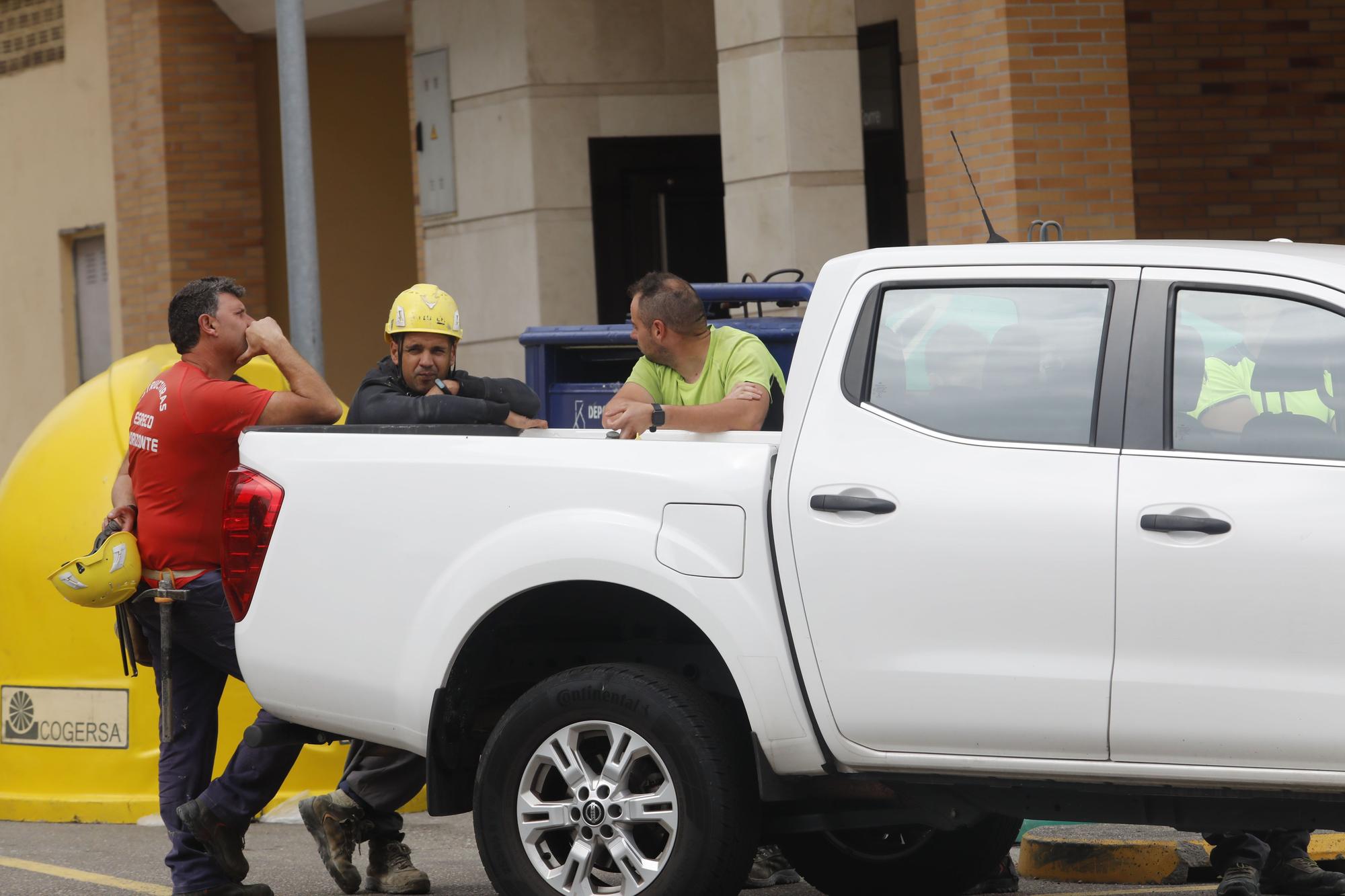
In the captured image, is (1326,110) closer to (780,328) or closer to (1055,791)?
(780,328)

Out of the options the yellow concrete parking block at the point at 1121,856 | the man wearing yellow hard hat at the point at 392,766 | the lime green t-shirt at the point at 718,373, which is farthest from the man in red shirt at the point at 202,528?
the yellow concrete parking block at the point at 1121,856

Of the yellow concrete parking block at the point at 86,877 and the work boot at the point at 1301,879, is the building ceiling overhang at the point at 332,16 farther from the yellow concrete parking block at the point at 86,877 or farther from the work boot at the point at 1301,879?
the work boot at the point at 1301,879

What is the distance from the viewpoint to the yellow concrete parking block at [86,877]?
664 cm

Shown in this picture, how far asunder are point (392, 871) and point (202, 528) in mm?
1308

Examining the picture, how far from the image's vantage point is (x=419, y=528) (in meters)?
5.29

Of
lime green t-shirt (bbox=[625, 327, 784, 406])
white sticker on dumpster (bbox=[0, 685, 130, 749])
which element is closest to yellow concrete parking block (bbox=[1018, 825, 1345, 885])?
lime green t-shirt (bbox=[625, 327, 784, 406])

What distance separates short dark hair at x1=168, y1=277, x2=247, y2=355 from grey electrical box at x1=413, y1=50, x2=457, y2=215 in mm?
9660

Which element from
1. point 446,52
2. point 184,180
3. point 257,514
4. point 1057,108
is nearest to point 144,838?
point 257,514

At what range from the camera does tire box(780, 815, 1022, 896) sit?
19.5 ft

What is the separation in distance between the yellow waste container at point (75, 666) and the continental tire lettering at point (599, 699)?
10.7ft

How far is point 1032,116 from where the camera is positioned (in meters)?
10.9

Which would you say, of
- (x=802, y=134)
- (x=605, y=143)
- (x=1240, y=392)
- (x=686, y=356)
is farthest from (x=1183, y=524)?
(x=605, y=143)

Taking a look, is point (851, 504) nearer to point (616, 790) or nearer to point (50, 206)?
point (616, 790)

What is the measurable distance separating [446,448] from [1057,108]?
6.60 meters
